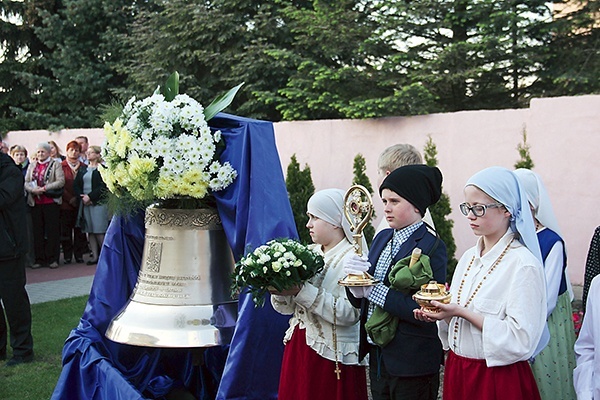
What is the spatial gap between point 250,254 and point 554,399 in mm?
1753

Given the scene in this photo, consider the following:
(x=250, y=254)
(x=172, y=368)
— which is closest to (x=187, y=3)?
(x=172, y=368)

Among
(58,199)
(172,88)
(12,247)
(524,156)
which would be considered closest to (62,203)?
(58,199)

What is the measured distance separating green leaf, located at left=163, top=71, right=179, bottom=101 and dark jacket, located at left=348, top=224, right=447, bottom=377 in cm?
145

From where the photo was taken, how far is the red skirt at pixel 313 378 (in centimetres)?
355

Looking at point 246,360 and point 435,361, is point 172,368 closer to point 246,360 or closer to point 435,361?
point 246,360

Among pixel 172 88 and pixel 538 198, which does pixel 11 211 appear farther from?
pixel 538 198

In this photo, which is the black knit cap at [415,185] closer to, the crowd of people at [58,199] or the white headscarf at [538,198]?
the white headscarf at [538,198]

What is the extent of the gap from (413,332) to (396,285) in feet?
1.00

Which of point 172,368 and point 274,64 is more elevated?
point 274,64

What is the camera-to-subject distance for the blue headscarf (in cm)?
291

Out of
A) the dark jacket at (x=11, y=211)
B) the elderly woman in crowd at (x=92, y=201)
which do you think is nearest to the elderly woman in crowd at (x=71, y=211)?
the elderly woman in crowd at (x=92, y=201)

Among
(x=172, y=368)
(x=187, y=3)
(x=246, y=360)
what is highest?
(x=187, y=3)

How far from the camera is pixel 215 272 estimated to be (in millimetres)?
3707

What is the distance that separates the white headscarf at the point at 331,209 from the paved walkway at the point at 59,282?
6402mm
